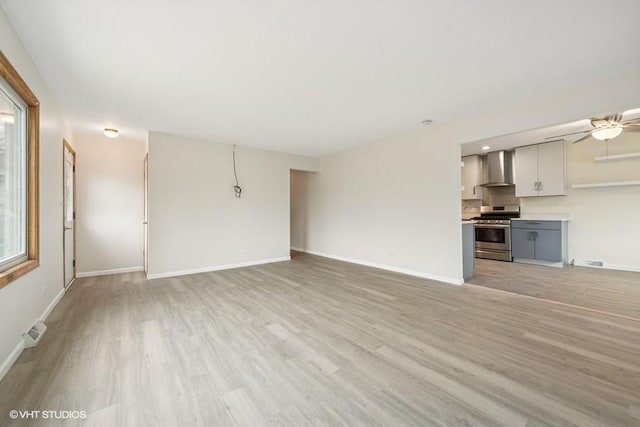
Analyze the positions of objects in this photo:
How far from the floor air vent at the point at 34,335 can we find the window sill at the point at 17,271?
1.73ft

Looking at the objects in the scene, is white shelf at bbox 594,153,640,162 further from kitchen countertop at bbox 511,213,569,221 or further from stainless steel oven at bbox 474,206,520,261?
stainless steel oven at bbox 474,206,520,261

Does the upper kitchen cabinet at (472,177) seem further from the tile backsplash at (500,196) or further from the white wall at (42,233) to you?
the white wall at (42,233)

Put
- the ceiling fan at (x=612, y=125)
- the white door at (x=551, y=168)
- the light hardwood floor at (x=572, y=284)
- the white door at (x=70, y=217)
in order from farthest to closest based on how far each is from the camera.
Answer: the white door at (x=551, y=168)
the white door at (x=70, y=217)
the ceiling fan at (x=612, y=125)
the light hardwood floor at (x=572, y=284)

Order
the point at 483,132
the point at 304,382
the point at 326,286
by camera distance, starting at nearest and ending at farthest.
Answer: the point at 304,382, the point at 483,132, the point at 326,286

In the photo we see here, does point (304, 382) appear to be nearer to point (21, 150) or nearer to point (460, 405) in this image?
point (460, 405)

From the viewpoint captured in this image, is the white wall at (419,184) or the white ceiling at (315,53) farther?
the white wall at (419,184)

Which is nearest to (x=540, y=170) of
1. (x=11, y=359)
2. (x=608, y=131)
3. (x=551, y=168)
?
(x=551, y=168)

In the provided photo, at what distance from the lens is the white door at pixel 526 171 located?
5496mm

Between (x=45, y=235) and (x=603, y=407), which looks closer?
(x=603, y=407)

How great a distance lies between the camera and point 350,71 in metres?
2.52

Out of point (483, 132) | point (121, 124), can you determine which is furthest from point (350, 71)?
point (121, 124)

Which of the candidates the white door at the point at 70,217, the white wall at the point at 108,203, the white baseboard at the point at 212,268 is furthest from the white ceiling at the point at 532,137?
the white door at the point at 70,217

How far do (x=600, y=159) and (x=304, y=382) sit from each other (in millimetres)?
6631

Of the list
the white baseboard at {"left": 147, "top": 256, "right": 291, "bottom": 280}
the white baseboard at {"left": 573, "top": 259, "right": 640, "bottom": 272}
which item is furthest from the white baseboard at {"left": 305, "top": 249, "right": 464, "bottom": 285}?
the white baseboard at {"left": 573, "top": 259, "right": 640, "bottom": 272}
